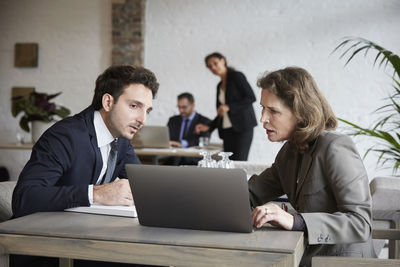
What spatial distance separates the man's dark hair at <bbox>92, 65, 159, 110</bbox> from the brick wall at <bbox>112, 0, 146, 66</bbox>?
5.27m

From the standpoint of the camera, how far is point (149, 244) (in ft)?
4.46

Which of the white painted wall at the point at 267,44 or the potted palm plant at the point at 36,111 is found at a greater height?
the white painted wall at the point at 267,44

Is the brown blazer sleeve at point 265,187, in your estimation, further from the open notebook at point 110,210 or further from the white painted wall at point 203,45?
the white painted wall at point 203,45

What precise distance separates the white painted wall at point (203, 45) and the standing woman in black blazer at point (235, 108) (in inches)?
51.0

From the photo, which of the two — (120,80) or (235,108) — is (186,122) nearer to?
(235,108)

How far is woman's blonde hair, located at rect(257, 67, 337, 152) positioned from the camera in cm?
179

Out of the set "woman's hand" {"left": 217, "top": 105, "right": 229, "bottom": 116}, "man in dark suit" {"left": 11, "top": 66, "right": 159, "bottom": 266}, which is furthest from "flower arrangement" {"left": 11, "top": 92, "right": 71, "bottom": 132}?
"man in dark suit" {"left": 11, "top": 66, "right": 159, "bottom": 266}

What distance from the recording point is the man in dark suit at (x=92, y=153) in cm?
175

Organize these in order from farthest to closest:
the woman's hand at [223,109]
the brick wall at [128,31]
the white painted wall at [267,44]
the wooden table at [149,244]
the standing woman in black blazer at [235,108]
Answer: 1. the brick wall at [128,31]
2. the white painted wall at [267,44]
3. the standing woman in black blazer at [235,108]
4. the woman's hand at [223,109]
5. the wooden table at [149,244]

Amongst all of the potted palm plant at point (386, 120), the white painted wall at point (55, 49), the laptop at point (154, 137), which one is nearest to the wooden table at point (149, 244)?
the potted palm plant at point (386, 120)

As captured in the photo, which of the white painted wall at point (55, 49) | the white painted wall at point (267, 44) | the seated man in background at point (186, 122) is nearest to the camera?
the seated man in background at point (186, 122)

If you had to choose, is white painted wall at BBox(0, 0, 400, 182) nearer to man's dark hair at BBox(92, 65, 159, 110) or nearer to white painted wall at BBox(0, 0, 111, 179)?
white painted wall at BBox(0, 0, 111, 179)

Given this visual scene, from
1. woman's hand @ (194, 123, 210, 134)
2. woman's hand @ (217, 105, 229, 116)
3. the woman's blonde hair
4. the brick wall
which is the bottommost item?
woman's hand @ (194, 123, 210, 134)

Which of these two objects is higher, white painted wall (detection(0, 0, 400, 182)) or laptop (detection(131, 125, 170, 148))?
white painted wall (detection(0, 0, 400, 182))
